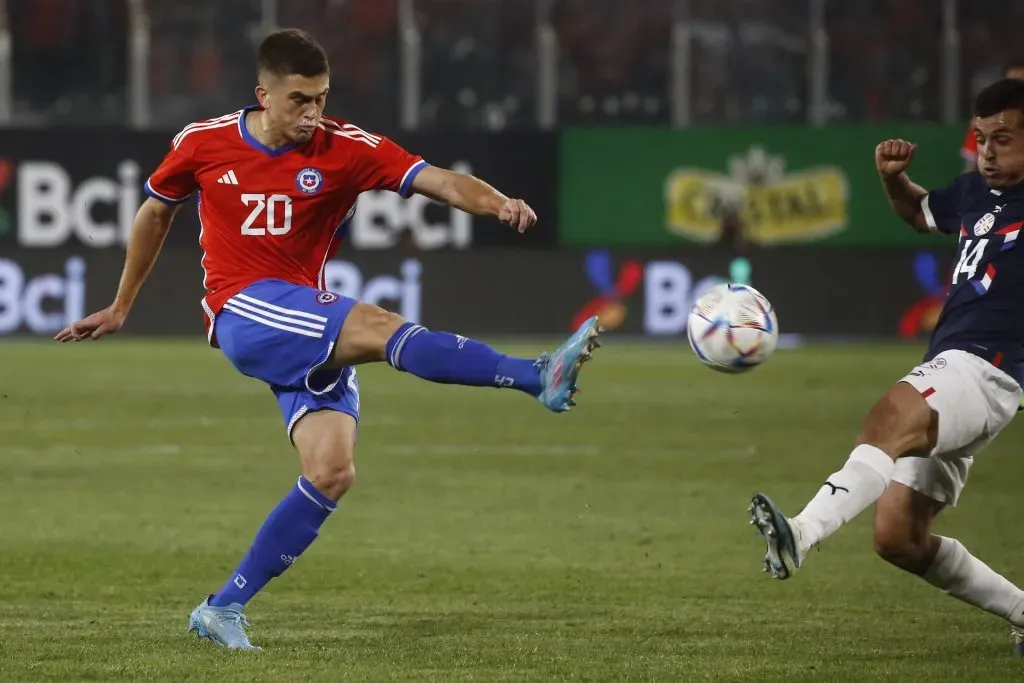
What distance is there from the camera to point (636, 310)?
67.7ft

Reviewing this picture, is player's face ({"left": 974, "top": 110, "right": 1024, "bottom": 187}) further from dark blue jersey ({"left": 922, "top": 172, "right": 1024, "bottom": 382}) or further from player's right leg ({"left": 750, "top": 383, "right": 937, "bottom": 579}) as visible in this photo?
player's right leg ({"left": 750, "top": 383, "right": 937, "bottom": 579})

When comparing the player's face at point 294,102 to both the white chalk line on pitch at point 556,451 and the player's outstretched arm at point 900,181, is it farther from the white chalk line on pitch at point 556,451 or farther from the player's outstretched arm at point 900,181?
the white chalk line on pitch at point 556,451

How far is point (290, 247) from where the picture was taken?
5820mm

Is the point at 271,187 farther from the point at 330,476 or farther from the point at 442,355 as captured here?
the point at 330,476

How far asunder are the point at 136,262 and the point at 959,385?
2.82m

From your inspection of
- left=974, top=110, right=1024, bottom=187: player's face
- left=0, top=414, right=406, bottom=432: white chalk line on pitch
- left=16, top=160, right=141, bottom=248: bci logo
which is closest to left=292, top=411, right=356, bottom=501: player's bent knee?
left=974, top=110, right=1024, bottom=187: player's face

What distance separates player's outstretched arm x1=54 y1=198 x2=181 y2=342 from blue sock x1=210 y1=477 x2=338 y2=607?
0.91 metres

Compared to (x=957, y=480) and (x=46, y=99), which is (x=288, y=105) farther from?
(x=46, y=99)

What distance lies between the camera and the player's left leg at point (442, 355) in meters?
5.30

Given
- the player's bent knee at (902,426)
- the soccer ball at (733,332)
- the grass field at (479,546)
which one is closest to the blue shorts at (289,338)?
the grass field at (479,546)

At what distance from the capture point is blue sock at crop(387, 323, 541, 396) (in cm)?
539

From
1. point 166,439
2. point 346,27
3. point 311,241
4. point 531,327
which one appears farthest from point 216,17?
point 311,241

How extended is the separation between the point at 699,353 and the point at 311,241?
137 centimetres

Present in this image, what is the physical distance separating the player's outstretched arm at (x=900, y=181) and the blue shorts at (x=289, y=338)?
6.21 ft
